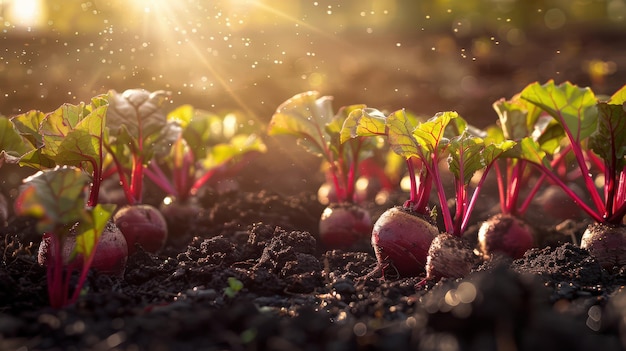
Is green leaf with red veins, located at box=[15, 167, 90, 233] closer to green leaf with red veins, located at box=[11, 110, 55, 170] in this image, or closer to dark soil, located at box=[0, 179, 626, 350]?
dark soil, located at box=[0, 179, 626, 350]

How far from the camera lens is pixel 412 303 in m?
2.22

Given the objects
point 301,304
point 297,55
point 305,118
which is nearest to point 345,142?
point 305,118

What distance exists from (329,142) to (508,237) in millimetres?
1107

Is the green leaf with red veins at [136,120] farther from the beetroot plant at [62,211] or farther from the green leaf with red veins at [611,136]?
the green leaf with red veins at [611,136]

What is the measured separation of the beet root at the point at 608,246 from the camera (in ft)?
9.27

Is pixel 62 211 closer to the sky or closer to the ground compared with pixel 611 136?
closer to the sky

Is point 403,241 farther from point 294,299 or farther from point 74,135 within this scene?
point 74,135

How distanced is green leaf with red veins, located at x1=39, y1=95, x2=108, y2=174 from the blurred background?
3.78m

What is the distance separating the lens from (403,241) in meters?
2.81

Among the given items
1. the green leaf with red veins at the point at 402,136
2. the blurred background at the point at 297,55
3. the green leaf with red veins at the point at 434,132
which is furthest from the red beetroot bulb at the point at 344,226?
the blurred background at the point at 297,55

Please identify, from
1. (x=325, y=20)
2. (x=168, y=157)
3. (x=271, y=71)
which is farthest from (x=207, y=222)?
(x=325, y=20)

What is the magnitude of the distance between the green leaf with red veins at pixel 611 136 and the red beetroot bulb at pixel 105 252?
7.51 feet

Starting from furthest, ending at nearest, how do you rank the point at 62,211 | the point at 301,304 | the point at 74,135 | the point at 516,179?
the point at 516,179
the point at 74,135
the point at 301,304
the point at 62,211

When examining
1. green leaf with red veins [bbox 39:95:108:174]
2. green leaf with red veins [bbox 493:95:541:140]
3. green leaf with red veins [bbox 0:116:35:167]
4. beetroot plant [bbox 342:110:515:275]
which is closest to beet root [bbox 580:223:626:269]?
beetroot plant [bbox 342:110:515:275]
